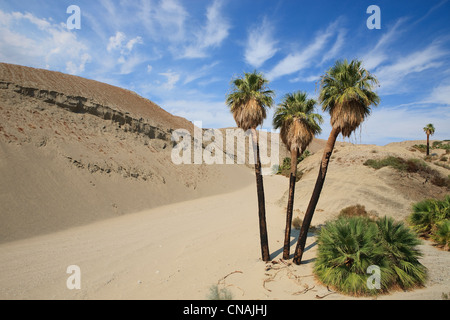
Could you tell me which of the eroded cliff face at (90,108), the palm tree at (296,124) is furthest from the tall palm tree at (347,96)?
the eroded cliff face at (90,108)

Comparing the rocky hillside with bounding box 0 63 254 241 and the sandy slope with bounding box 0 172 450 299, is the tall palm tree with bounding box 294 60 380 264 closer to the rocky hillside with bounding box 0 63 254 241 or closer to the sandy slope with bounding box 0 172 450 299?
the sandy slope with bounding box 0 172 450 299

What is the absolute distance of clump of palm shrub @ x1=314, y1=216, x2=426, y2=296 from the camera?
7649 millimetres

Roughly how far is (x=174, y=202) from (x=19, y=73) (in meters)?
25.3

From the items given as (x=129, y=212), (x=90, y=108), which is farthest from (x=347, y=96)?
(x=90, y=108)

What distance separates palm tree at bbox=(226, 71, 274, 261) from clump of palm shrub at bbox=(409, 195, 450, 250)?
27.2 feet

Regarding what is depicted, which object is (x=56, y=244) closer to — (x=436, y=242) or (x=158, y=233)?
(x=158, y=233)

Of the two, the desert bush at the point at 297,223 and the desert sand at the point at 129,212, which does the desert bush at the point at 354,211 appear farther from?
the desert bush at the point at 297,223

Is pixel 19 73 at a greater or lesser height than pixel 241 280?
greater

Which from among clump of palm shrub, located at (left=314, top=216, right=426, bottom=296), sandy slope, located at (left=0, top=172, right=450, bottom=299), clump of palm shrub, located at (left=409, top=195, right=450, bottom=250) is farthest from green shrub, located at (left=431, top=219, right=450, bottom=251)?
clump of palm shrub, located at (left=314, top=216, right=426, bottom=296)

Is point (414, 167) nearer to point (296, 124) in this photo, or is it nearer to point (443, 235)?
point (443, 235)

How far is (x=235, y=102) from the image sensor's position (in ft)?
34.8

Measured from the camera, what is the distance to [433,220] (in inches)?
490

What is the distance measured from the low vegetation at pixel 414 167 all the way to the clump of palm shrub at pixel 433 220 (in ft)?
30.4
